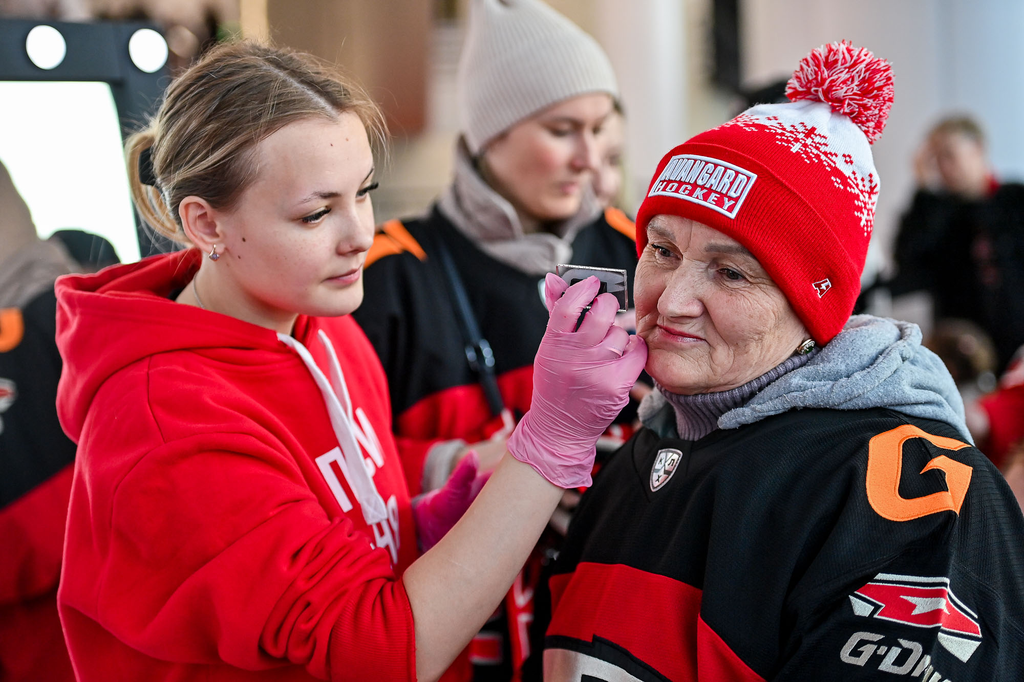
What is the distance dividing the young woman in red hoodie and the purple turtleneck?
11 centimetres

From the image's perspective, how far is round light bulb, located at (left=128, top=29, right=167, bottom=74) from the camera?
166 centimetres

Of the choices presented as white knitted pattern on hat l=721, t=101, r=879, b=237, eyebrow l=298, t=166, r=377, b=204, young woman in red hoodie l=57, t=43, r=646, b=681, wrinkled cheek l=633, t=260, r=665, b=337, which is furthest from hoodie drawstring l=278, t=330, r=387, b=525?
white knitted pattern on hat l=721, t=101, r=879, b=237

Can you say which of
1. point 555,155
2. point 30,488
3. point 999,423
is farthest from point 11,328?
point 999,423

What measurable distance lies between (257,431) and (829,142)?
2.87 ft

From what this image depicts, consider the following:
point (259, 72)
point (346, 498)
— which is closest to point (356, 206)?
point (259, 72)

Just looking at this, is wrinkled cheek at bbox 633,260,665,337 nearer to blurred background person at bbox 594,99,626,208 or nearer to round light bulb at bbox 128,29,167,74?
blurred background person at bbox 594,99,626,208

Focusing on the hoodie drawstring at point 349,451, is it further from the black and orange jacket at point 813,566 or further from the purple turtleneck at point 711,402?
the purple turtleneck at point 711,402

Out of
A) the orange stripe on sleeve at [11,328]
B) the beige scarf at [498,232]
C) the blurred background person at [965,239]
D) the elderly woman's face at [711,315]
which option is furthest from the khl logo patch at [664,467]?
the blurred background person at [965,239]

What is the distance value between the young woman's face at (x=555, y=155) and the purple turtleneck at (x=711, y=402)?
866 mm

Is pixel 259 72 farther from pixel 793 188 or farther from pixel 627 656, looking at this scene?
pixel 627 656

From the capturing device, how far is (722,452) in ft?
3.81

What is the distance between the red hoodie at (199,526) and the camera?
3.45ft

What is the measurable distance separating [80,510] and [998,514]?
120 centimetres

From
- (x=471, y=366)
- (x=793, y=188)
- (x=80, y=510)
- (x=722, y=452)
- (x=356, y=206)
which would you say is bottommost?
(x=471, y=366)
